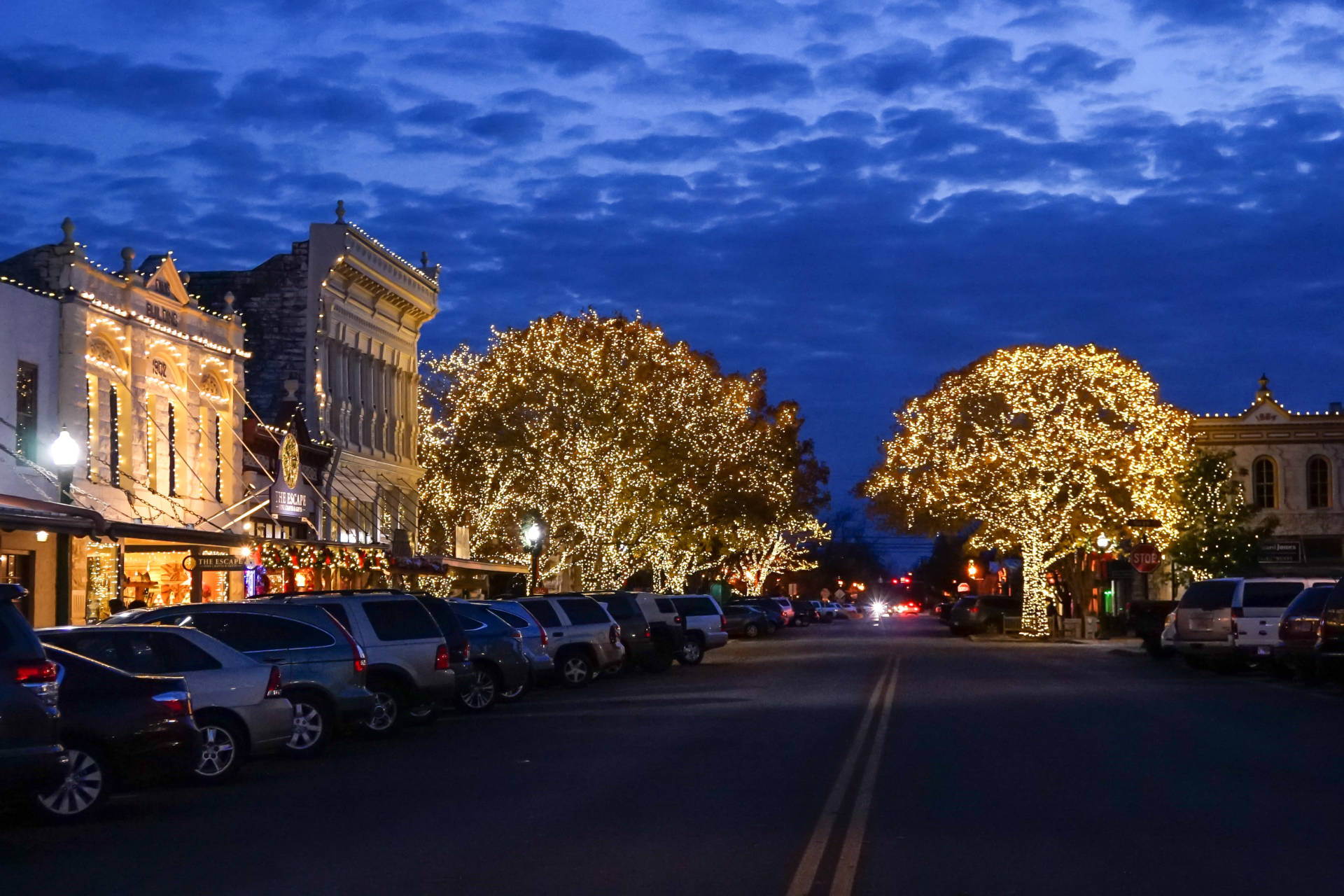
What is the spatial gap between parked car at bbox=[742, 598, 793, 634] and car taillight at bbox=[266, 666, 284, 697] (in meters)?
50.1

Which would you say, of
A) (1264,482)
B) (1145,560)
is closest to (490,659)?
(1145,560)

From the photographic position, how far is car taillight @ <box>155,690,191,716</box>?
14.3 metres

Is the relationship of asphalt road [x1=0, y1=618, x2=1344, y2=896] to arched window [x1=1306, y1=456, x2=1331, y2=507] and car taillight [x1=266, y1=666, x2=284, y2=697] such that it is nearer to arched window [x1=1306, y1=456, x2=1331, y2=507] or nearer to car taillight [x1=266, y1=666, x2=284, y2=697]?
car taillight [x1=266, y1=666, x2=284, y2=697]

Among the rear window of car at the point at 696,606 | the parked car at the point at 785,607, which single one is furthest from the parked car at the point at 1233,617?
the parked car at the point at 785,607

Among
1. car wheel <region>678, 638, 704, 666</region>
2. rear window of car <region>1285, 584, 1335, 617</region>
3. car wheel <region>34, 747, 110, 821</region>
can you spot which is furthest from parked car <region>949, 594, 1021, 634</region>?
car wheel <region>34, 747, 110, 821</region>

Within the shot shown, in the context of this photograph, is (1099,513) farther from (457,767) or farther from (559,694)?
(457,767)

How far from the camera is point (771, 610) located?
233 ft

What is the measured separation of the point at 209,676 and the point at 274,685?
2.31 ft

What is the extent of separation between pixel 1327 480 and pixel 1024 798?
63505 millimetres

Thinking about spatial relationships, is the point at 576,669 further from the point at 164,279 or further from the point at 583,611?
the point at 164,279

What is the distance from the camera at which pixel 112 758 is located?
13922 millimetres

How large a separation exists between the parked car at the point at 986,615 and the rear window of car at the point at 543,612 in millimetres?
35993

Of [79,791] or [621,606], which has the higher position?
[621,606]

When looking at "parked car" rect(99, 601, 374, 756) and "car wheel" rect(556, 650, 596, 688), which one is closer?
"parked car" rect(99, 601, 374, 756)
